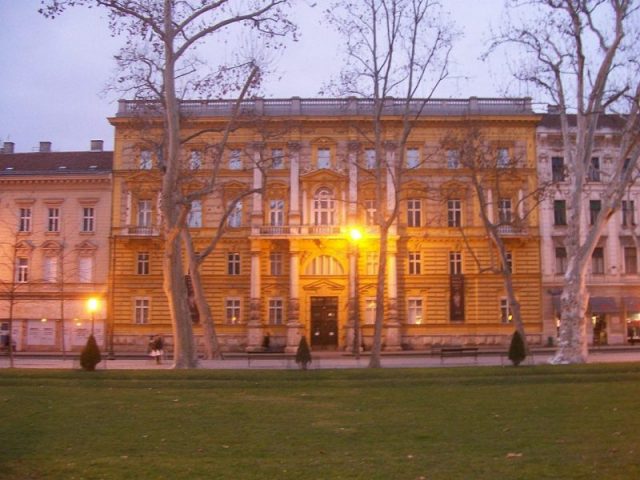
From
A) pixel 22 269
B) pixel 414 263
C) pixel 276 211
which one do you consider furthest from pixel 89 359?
pixel 22 269

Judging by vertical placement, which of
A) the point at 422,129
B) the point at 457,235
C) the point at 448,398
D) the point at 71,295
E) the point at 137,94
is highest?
the point at 422,129

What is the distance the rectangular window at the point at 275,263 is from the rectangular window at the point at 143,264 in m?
8.84

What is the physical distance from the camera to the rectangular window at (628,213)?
2045 inches

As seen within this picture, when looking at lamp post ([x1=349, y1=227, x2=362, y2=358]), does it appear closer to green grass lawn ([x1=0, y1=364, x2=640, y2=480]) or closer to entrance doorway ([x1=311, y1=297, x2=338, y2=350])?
entrance doorway ([x1=311, y1=297, x2=338, y2=350])

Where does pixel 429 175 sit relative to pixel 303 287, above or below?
above

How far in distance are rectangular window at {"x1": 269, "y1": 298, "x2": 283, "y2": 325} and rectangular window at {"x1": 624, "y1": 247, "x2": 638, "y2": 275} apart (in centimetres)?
2451

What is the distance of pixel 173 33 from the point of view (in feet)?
87.8

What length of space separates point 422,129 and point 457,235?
7.95 metres

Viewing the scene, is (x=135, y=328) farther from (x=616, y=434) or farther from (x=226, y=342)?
(x=616, y=434)

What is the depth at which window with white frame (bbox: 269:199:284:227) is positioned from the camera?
5303cm

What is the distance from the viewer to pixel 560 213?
53.5 m

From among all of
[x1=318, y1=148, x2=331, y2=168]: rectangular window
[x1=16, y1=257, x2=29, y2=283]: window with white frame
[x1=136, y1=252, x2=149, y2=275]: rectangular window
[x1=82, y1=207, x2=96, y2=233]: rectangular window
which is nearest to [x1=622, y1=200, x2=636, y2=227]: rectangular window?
[x1=318, y1=148, x2=331, y2=168]: rectangular window

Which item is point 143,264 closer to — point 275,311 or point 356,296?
point 275,311

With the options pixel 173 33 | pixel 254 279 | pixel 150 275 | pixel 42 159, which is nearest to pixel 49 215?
pixel 42 159
